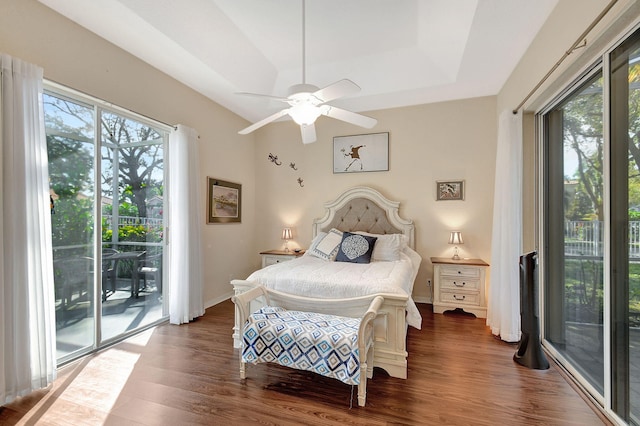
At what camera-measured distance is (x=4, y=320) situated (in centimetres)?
181

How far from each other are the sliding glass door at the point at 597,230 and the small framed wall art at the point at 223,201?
391 centimetres

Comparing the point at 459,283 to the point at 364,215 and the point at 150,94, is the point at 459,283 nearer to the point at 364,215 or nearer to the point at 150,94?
the point at 364,215

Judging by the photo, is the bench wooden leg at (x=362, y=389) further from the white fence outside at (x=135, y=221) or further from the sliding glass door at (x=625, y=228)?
the white fence outside at (x=135, y=221)

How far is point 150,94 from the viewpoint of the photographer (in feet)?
9.89

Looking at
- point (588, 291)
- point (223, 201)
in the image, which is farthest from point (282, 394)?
point (223, 201)

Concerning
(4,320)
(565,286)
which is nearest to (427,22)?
(565,286)

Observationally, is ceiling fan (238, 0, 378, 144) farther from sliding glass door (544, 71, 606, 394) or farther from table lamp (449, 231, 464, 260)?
table lamp (449, 231, 464, 260)

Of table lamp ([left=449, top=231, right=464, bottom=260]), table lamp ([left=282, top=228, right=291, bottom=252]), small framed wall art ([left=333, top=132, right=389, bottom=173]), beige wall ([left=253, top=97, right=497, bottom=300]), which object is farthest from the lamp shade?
table lamp ([left=282, top=228, right=291, bottom=252])

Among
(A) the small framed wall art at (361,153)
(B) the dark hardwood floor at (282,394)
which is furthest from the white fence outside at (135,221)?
(A) the small framed wall art at (361,153)

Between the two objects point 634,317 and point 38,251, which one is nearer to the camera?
point 634,317

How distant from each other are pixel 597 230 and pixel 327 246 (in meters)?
2.56

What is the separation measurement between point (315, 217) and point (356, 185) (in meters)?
0.86

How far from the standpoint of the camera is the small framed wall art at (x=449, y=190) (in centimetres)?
391

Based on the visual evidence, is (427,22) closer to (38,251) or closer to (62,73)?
(62,73)
